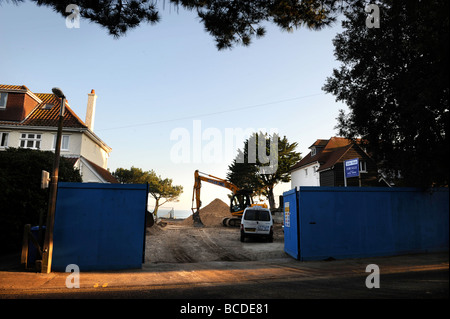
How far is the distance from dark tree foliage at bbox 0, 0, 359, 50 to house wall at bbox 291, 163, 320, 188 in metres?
32.5

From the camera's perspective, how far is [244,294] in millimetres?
6051

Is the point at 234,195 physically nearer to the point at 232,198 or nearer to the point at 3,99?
the point at 232,198

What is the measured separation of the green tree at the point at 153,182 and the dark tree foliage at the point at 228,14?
47.9m

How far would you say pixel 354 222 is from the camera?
11.3 meters

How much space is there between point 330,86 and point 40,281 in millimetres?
13336

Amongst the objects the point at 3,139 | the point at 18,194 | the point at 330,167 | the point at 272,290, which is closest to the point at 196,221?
the point at 330,167

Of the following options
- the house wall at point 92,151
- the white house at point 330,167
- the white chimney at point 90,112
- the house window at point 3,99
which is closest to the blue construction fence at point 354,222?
the white house at point 330,167

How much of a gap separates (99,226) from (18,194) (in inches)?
188

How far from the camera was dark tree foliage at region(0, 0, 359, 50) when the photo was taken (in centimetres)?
697

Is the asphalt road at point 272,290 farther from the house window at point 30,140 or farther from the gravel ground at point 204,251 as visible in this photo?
the house window at point 30,140

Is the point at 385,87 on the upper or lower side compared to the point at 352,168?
upper

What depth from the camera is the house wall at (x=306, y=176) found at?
38.8 metres

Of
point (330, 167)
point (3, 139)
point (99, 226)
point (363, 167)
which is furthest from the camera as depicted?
point (330, 167)
